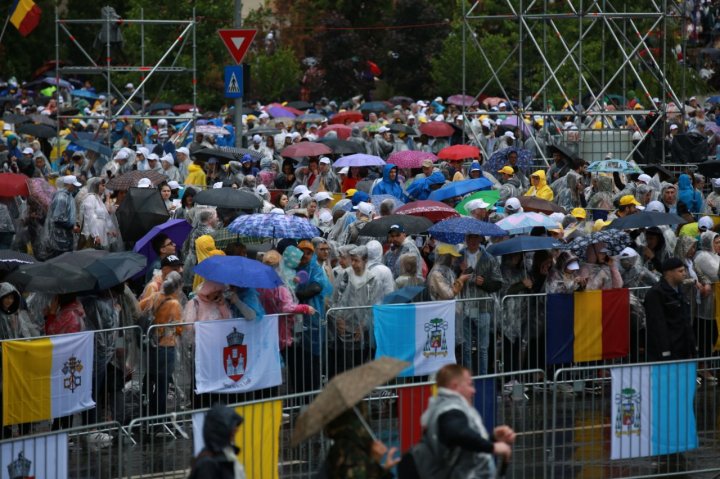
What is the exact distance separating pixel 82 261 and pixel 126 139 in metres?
15.5

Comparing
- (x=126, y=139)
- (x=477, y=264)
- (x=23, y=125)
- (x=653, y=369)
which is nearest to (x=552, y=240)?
(x=477, y=264)

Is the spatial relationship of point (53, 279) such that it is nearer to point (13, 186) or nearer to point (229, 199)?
point (229, 199)

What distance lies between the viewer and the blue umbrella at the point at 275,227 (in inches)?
574

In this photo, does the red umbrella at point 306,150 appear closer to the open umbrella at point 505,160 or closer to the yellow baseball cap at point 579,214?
the open umbrella at point 505,160

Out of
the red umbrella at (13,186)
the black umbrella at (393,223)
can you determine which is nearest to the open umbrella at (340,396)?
the black umbrella at (393,223)

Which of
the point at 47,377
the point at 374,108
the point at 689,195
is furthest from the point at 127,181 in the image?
the point at 374,108

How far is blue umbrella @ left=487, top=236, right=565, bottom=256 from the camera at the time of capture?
1448 cm

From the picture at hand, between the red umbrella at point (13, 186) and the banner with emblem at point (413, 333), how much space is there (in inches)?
268

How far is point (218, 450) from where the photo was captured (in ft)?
26.8

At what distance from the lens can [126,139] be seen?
28.8 m

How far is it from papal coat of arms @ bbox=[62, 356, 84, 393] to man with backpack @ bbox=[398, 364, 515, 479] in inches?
157

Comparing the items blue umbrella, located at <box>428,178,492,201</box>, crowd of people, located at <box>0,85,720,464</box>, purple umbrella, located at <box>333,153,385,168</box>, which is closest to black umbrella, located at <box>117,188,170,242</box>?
crowd of people, located at <box>0,85,720,464</box>

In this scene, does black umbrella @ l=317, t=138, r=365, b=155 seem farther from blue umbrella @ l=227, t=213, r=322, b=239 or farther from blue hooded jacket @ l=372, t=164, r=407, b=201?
blue umbrella @ l=227, t=213, r=322, b=239

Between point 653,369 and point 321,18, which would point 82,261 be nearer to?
point 653,369
